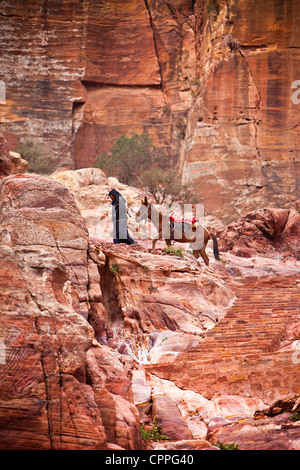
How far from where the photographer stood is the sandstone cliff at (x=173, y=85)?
117ft

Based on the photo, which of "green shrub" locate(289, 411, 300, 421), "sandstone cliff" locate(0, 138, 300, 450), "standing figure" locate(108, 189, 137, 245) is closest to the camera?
"sandstone cliff" locate(0, 138, 300, 450)

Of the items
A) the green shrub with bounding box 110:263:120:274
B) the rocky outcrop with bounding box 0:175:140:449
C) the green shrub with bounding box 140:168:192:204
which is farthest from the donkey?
the green shrub with bounding box 140:168:192:204

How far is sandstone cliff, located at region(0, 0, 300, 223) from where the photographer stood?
117ft

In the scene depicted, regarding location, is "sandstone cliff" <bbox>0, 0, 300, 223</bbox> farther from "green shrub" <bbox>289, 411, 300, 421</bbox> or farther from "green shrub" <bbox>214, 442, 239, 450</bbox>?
"green shrub" <bbox>214, 442, 239, 450</bbox>

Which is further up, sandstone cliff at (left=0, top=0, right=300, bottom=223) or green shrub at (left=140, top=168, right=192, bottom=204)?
sandstone cliff at (left=0, top=0, right=300, bottom=223)

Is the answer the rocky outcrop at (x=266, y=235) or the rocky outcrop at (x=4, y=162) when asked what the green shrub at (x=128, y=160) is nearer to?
the rocky outcrop at (x=266, y=235)

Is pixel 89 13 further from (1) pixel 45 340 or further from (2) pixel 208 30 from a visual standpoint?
(1) pixel 45 340

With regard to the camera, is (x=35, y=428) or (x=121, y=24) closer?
(x=35, y=428)

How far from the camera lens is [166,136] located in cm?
4072

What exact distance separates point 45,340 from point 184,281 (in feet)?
25.2

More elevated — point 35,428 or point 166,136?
point 166,136

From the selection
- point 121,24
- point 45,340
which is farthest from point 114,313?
point 121,24

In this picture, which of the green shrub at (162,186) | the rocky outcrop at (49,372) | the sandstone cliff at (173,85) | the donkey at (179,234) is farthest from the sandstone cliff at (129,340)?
the sandstone cliff at (173,85)

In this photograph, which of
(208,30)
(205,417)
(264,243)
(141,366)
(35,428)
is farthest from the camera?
(208,30)
